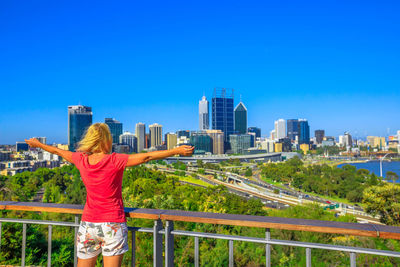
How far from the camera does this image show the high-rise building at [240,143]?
98.4 meters

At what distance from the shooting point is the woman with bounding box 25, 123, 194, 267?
60.1 inches

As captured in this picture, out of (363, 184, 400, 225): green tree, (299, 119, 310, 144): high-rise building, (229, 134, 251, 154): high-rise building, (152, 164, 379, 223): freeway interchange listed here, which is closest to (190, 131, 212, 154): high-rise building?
(229, 134, 251, 154): high-rise building

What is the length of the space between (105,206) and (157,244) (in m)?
0.44

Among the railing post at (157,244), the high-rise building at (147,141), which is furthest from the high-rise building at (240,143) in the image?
the railing post at (157,244)

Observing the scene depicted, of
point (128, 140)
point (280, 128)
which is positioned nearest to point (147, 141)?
point (128, 140)

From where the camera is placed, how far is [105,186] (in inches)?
60.6

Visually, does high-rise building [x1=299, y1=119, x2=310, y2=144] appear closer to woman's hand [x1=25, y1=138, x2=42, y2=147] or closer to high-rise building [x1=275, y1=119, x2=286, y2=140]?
high-rise building [x1=275, y1=119, x2=286, y2=140]

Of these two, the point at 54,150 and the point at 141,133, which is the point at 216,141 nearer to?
the point at 141,133

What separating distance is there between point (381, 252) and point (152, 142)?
113294 mm

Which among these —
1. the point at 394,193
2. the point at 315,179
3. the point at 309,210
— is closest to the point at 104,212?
the point at 309,210

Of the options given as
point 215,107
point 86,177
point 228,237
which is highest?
point 215,107

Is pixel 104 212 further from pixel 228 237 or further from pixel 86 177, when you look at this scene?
pixel 228 237

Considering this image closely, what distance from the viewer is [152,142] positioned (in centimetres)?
11294

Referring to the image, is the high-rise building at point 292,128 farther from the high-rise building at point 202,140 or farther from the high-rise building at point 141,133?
the high-rise building at point 141,133
